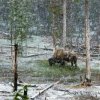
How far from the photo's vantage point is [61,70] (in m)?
28.0

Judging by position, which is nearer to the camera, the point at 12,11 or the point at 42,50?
the point at 12,11

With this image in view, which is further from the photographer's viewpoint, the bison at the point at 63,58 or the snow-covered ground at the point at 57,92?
the bison at the point at 63,58

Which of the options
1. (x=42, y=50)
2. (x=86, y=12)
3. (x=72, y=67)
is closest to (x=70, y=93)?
→ (x=86, y=12)

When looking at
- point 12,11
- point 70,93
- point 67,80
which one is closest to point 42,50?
point 12,11

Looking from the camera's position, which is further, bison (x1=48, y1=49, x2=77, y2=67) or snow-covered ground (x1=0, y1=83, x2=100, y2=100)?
bison (x1=48, y1=49, x2=77, y2=67)

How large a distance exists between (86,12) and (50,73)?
6.15 metres

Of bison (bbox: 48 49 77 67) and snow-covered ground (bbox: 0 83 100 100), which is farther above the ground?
bison (bbox: 48 49 77 67)

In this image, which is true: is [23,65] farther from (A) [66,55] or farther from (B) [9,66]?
(A) [66,55]

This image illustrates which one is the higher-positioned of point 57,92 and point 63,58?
point 63,58

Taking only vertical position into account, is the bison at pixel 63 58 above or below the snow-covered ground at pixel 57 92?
above

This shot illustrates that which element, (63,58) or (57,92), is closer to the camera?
(57,92)

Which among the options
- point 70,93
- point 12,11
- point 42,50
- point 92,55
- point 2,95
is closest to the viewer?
point 2,95

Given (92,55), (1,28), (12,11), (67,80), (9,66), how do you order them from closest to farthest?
1. (67,80)
2. (12,11)
3. (9,66)
4. (92,55)
5. (1,28)

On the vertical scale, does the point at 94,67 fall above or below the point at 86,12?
below
